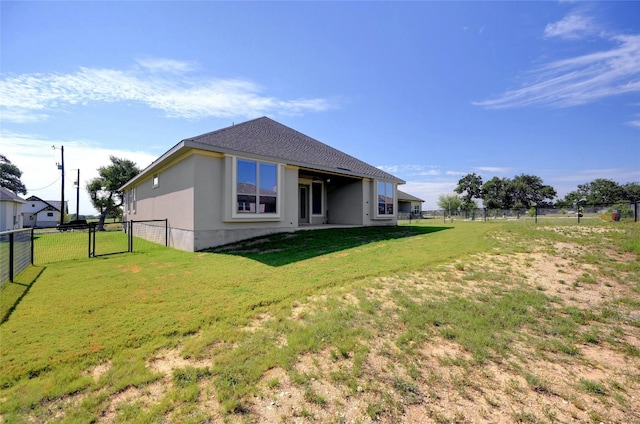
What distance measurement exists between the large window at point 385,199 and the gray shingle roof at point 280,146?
489 mm

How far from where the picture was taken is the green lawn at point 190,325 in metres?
2.30

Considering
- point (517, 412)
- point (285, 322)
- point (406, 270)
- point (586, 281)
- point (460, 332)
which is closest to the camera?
point (517, 412)

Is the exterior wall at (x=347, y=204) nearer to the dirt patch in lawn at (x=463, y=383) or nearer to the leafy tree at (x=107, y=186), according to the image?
the dirt patch in lawn at (x=463, y=383)

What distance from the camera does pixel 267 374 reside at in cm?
255

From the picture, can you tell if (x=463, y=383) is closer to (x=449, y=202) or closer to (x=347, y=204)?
(x=347, y=204)

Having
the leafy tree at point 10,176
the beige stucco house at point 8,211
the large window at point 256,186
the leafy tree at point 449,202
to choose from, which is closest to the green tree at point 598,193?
the leafy tree at point 449,202

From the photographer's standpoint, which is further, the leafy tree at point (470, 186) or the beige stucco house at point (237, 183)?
the leafy tree at point (470, 186)

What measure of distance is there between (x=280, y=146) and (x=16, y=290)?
905 centimetres

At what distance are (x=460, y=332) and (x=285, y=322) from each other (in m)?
2.24

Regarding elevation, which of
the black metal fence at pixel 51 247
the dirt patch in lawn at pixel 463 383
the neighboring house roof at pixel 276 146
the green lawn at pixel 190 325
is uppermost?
the neighboring house roof at pixel 276 146

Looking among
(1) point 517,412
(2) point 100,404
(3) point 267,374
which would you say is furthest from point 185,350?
(1) point 517,412

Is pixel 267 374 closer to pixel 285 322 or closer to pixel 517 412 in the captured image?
pixel 285 322

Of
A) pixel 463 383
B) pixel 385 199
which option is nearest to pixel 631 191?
pixel 385 199

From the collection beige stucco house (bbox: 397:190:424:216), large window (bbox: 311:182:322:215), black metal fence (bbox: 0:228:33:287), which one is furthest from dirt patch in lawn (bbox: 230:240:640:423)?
beige stucco house (bbox: 397:190:424:216)
